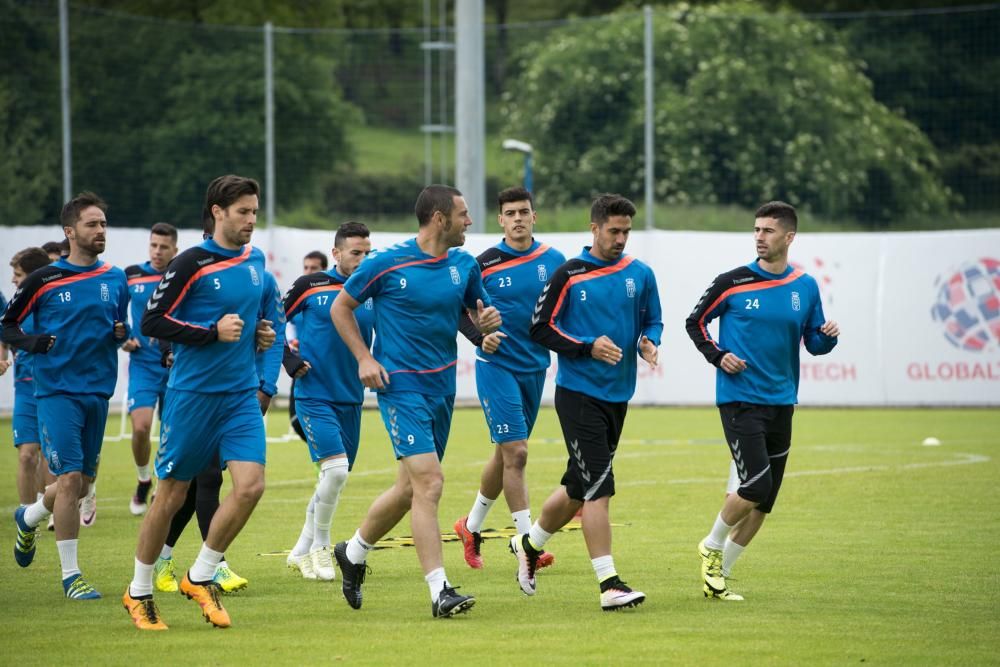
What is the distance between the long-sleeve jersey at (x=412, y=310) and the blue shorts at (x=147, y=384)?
578 cm

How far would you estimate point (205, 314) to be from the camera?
908cm

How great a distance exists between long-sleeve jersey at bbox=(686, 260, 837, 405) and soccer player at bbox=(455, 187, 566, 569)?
5.67 ft

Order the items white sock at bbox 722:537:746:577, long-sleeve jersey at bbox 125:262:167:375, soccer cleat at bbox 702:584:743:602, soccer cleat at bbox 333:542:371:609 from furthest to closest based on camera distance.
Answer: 1. long-sleeve jersey at bbox 125:262:167:375
2. white sock at bbox 722:537:746:577
3. soccer cleat at bbox 702:584:743:602
4. soccer cleat at bbox 333:542:371:609

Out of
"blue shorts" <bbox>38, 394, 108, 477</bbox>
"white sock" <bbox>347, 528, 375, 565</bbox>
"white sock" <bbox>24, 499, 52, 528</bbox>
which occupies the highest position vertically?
"blue shorts" <bbox>38, 394, 108, 477</bbox>

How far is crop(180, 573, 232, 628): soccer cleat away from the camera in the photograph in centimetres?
896

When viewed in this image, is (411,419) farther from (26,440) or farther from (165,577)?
(26,440)

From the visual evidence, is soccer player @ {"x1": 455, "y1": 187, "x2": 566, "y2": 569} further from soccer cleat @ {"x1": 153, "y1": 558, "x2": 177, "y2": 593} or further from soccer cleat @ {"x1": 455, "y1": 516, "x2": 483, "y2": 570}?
soccer cleat @ {"x1": 153, "y1": 558, "x2": 177, "y2": 593}

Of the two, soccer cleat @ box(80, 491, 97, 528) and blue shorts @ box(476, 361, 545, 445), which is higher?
blue shorts @ box(476, 361, 545, 445)

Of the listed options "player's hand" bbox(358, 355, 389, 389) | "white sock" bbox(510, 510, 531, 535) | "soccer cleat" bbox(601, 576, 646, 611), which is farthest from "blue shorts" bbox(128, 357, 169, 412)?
"soccer cleat" bbox(601, 576, 646, 611)

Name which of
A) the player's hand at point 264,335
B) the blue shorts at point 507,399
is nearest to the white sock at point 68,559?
the player's hand at point 264,335

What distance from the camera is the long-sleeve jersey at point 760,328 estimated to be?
10.0 m

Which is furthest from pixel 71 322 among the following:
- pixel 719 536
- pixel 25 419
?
pixel 719 536

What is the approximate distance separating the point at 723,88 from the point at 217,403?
32.7 meters

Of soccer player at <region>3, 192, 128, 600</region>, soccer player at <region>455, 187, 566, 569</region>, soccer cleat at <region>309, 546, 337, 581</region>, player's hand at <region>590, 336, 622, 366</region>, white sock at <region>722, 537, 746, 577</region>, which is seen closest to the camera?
player's hand at <region>590, 336, 622, 366</region>
